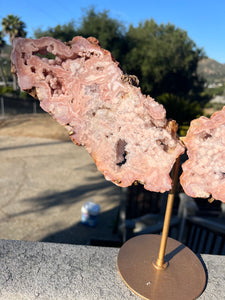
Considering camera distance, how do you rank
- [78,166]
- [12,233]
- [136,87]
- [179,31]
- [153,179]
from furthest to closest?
Result: [179,31] → [78,166] → [12,233] → [136,87] → [153,179]

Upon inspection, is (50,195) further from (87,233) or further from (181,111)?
(181,111)

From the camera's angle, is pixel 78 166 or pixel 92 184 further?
pixel 78 166

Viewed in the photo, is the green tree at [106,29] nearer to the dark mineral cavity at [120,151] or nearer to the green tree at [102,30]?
the green tree at [102,30]

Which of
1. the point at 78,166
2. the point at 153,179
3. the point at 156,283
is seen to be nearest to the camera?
the point at 153,179

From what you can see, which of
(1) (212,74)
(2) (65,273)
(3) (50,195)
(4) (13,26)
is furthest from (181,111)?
(4) (13,26)

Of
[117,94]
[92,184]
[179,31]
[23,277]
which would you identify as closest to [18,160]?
[92,184]

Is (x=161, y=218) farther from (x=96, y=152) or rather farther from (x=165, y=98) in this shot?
(x=96, y=152)

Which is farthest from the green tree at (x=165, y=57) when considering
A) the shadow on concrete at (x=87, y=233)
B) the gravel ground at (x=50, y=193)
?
the shadow on concrete at (x=87, y=233)
